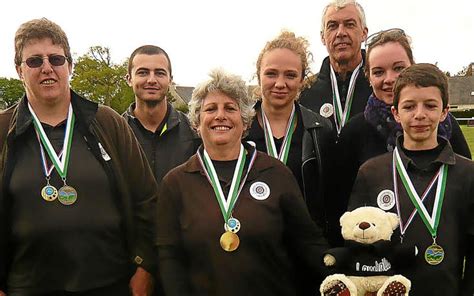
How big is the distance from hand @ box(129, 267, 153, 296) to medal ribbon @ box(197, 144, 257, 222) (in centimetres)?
93

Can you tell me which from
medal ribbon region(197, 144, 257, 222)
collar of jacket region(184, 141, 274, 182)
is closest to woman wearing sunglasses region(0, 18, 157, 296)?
collar of jacket region(184, 141, 274, 182)

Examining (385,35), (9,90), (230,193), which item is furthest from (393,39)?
(9,90)

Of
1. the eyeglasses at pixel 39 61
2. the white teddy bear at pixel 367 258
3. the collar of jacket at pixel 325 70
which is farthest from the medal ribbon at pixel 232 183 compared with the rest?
the collar of jacket at pixel 325 70

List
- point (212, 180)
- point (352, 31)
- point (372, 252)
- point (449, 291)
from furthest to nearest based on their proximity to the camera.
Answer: point (352, 31) → point (212, 180) → point (449, 291) → point (372, 252)

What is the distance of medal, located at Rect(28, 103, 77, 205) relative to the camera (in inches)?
138

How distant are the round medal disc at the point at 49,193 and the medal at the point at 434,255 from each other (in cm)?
243

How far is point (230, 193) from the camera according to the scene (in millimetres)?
3451

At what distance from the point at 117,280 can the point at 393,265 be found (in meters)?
1.89

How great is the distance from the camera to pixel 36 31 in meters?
3.61

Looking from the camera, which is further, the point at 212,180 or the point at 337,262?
the point at 212,180

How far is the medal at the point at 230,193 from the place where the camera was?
3324mm

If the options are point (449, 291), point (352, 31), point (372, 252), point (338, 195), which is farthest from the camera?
point (352, 31)

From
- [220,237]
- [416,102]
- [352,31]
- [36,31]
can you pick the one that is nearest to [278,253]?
[220,237]

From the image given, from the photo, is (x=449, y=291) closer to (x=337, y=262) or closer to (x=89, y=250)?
(x=337, y=262)
